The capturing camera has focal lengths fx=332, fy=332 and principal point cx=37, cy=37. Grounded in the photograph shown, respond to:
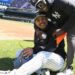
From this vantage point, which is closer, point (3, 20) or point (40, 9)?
point (40, 9)

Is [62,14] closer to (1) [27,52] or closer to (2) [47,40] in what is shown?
(2) [47,40]

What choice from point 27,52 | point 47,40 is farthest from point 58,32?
point 27,52

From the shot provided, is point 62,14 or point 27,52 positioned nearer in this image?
point 62,14

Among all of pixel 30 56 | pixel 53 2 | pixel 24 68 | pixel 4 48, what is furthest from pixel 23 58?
pixel 4 48

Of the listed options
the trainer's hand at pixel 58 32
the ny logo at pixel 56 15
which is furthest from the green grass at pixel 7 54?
the ny logo at pixel 56 15

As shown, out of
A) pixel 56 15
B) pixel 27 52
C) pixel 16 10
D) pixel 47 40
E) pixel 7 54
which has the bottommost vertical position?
pixel 16 10

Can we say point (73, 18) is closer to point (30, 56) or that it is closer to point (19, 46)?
point (30, 56)

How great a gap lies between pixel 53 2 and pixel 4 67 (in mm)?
1776

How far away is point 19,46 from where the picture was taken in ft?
29.7

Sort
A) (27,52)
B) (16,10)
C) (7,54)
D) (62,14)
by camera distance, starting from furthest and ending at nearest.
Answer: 1. (16,10)
2. (7,54)
3. (27,52)
4. (62,14)

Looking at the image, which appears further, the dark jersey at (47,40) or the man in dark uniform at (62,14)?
the dark jersey at (47,40)

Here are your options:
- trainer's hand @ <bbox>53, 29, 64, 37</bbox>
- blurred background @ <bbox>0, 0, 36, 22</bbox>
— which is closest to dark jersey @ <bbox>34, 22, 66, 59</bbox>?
trainer's hand @ <bbox>53, 29, 64, 37</bbox>

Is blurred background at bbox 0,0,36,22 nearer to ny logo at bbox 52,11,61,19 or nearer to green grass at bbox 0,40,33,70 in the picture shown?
green grass at bbox 0,40,33,70

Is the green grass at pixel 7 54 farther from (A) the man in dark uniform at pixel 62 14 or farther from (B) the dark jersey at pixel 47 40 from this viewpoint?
(A) the man in dark uniform at pixel 62 14
